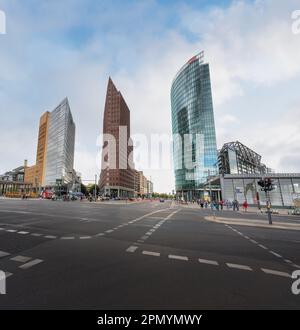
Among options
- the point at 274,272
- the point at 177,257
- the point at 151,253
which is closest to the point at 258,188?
the point at 274,272

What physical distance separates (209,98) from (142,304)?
89.8 m

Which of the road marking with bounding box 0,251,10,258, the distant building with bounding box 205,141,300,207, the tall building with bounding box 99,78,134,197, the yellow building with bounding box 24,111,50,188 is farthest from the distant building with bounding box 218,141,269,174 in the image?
the yellow building with bounding box 24,111,50,188

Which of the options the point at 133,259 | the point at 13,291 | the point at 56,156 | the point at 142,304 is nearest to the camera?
the point at 142,304

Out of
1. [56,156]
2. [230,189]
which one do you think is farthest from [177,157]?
[56,156]

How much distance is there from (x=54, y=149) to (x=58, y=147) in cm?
497

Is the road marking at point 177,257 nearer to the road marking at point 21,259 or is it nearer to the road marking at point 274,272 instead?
the road marking at point 274,272

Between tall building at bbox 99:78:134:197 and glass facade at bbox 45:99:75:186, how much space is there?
2277 centimetres

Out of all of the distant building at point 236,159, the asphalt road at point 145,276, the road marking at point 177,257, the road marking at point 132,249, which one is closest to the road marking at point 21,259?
the asphalt road at point 145,276

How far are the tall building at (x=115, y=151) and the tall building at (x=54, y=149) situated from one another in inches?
890

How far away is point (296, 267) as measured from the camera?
4.77 m

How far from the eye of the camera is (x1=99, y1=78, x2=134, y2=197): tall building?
111 m

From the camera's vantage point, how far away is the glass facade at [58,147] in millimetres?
111188

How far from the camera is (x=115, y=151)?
372ft
